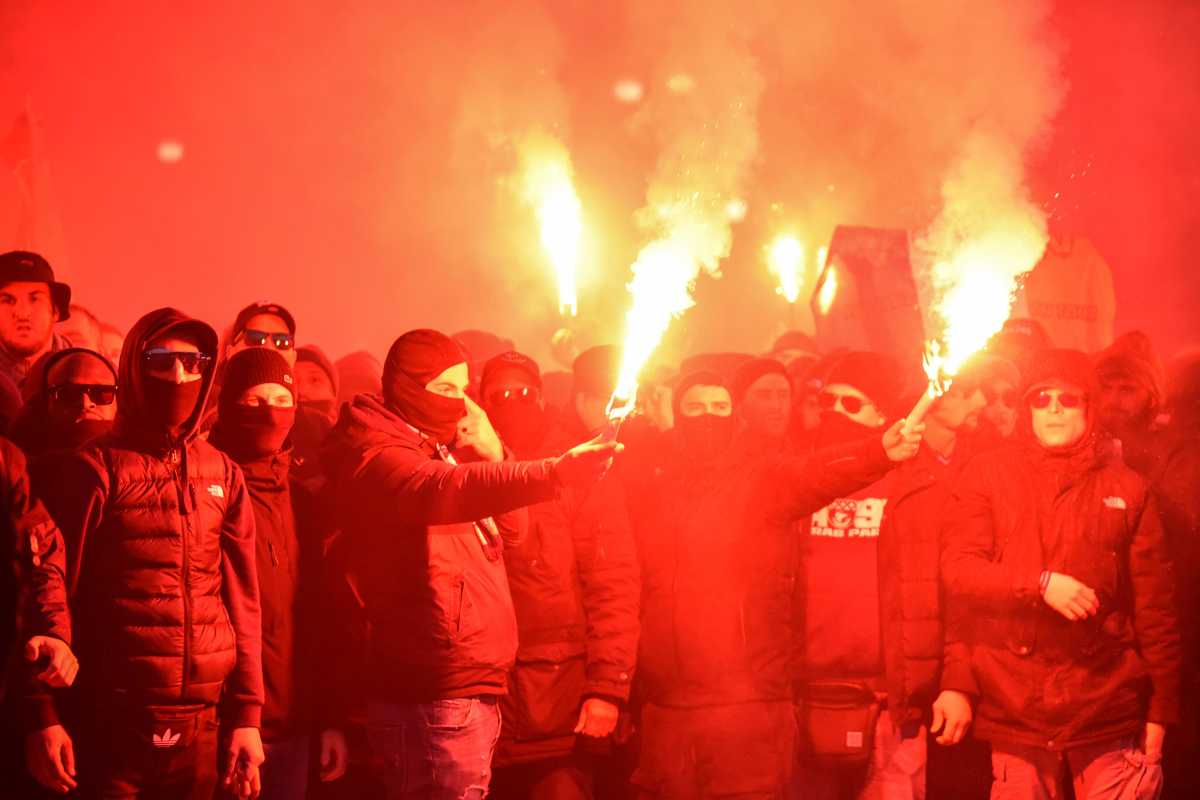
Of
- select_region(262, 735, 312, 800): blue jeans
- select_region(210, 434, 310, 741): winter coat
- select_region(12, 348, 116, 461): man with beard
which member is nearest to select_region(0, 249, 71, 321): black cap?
select_region(12, 348, 116, 461): man with beard

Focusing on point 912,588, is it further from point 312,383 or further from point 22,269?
point 22,269

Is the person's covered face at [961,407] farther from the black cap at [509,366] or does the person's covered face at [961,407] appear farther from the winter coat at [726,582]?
the black cap at [509,366]

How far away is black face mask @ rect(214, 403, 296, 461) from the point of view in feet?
18.1

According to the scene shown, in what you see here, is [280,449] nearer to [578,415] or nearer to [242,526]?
[242,526]

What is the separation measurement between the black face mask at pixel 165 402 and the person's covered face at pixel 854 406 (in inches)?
147

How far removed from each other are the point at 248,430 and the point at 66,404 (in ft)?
3.37

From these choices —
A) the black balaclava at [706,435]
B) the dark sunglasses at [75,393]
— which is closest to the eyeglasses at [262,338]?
the dark sunglasses at [75,393]

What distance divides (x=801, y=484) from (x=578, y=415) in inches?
81.1

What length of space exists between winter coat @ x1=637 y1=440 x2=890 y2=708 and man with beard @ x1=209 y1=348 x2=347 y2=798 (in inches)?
72.4

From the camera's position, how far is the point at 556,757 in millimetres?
5805

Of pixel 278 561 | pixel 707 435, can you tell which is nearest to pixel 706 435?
pixel 707 435

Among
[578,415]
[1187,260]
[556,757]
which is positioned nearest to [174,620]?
[556,757]

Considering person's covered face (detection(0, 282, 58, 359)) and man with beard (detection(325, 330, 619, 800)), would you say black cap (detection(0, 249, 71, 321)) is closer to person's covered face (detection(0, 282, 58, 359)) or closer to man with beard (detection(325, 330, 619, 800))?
person's covered face (detection(0, 282, 58, 359))

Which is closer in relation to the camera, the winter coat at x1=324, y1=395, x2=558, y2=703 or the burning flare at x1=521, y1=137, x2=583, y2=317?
the winter coat at x1=324, y1=395, x2=558, y2=703
